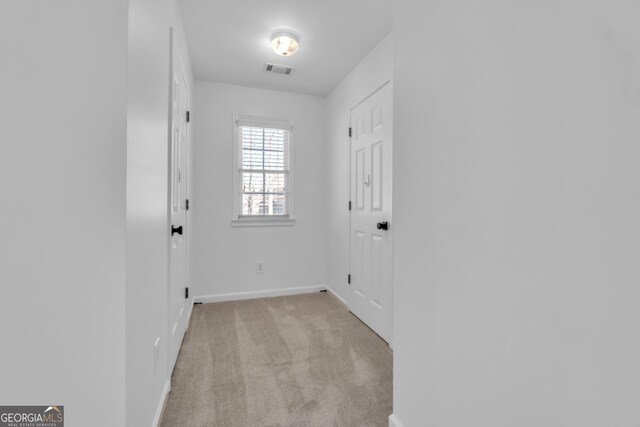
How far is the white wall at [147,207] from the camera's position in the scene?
40.2 inches

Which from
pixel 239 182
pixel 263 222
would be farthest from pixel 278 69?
pixel 263 222

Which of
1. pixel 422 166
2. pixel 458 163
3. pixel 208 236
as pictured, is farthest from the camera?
pixel 208 236

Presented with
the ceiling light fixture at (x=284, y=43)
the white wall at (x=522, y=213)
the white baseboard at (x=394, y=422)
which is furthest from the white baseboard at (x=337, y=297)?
the ceiling light fixture at (x=284, y=43)

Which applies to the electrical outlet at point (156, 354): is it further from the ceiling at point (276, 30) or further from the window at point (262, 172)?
the ceiling at point (276, 30)

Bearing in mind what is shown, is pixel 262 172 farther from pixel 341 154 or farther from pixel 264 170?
pixel 341 154

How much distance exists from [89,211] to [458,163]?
1.21m

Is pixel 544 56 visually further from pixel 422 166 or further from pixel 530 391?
pixel 530 391

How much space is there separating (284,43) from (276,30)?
0.37 feet

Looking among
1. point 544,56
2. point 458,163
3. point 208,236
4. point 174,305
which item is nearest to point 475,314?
point 458,163

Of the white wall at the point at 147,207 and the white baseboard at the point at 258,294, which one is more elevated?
the white wall at the point at 147,207

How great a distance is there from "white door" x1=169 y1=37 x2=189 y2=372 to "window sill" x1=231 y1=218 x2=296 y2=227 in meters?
0.92

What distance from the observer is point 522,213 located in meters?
0.80

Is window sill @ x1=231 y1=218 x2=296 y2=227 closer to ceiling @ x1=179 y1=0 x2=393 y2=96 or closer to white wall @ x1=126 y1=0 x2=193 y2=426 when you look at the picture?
ceiling @ x1=179 y1=0 x2=393 y2=96

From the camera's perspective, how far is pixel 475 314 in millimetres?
947
